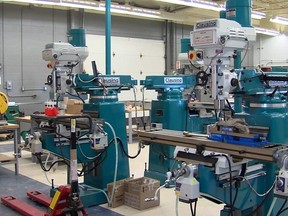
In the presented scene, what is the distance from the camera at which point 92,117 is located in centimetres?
438

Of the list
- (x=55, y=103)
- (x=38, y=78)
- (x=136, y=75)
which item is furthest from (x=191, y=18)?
(x=55, y=103)

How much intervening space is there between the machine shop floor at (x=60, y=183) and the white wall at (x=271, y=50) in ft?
28.8

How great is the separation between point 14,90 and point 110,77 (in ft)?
16.8

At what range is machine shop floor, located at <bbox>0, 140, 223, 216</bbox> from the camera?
4.14 metres

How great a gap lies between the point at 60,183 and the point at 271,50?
11.6 meters

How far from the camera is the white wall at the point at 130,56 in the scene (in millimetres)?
10055

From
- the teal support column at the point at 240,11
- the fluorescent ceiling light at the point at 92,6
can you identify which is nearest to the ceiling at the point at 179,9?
the fluorescent ceiling light at the point at 92,6

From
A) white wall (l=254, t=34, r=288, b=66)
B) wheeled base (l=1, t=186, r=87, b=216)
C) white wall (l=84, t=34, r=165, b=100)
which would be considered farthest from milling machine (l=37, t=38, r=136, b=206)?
white wall (l=254, t=34, r=288, b=66)

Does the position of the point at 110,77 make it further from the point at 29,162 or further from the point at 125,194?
the point at 29,162

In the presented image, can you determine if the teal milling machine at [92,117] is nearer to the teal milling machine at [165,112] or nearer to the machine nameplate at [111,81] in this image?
the machine nameplate at [111,81]

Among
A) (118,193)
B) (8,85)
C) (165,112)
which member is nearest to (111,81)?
(165,112)

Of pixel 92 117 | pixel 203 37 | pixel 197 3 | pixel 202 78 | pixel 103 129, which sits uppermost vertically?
pixel 197 3

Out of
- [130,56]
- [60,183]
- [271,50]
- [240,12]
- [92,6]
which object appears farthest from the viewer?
[271,50]

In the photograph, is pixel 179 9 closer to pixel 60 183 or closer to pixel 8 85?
pixel 8 85
